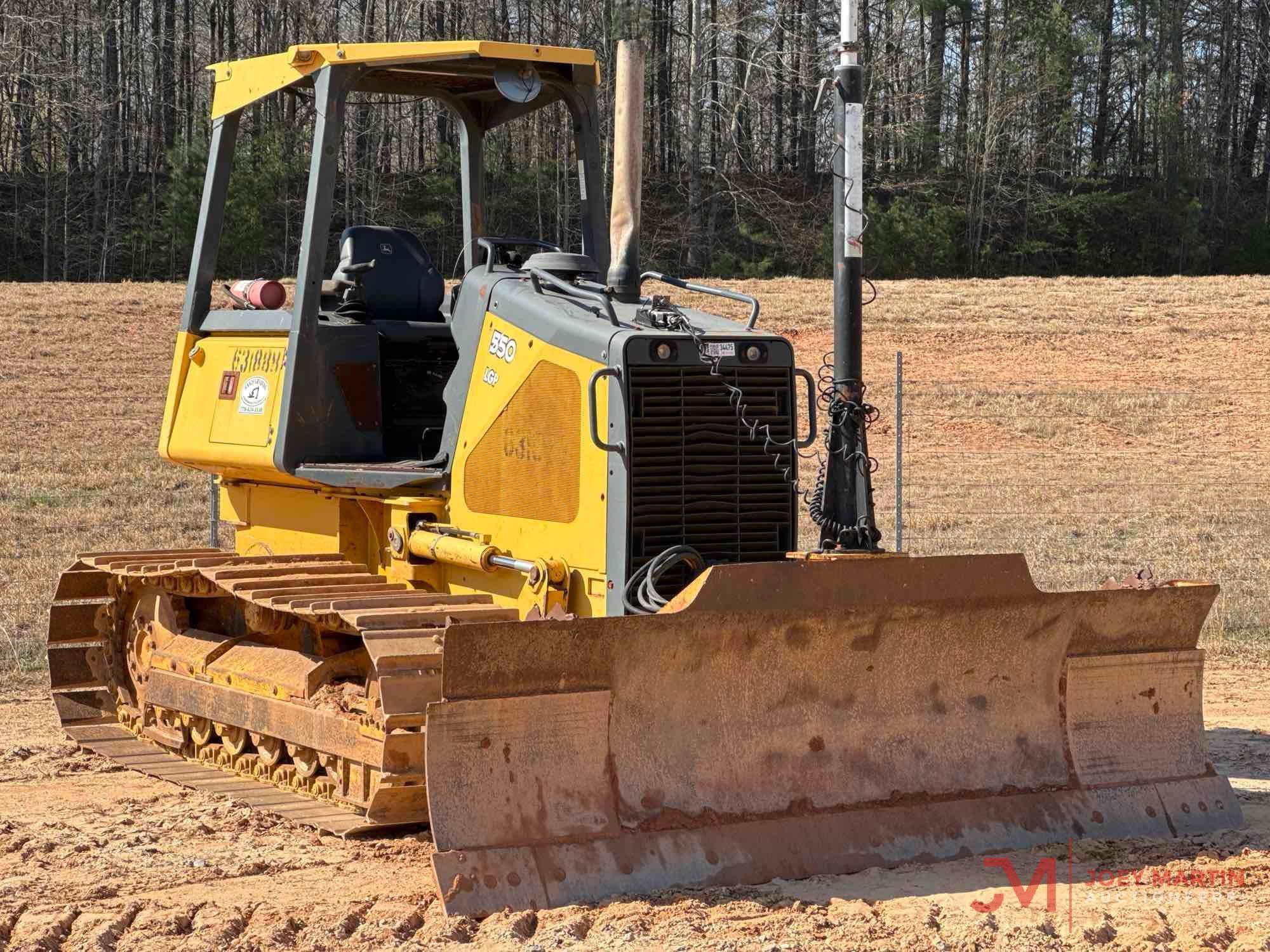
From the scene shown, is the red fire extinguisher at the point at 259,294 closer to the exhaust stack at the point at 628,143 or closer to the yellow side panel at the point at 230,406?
the yellow side panel at the point at 230,406

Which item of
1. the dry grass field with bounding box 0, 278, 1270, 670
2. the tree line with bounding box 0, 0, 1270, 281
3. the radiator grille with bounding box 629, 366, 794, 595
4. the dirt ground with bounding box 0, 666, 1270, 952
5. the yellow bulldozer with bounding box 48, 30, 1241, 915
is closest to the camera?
the dirt ground with bounding box 0, 666, 1270, 952

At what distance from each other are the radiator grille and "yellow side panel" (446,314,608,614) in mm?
158

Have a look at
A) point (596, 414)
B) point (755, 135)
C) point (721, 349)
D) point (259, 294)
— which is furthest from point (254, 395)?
point (755, 135)

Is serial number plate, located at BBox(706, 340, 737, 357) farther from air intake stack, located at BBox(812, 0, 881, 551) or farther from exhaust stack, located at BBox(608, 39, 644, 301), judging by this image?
air intake stack, located at BBox(812, 0, 881, 551)

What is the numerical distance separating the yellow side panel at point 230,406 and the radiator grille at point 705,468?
7.00ft

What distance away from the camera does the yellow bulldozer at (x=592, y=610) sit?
19.6 feet

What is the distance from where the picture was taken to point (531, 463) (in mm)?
6895

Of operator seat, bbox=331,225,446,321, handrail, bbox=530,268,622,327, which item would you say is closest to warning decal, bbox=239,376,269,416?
operator seat, bbox=331,225,446,321

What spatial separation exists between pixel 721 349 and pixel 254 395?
2638 millimetres

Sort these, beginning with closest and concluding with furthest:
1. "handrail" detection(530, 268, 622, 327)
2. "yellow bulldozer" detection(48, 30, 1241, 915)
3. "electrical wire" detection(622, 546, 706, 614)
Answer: "yellow bulldozer" detection(48, 30, 1241, 915)
"electrical wire" detection(622, 546, 706, 614)
"handrail" detection(530, 268, 622, 327)

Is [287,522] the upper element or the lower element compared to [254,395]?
lower

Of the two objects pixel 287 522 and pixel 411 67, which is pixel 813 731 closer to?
pixel 287 522

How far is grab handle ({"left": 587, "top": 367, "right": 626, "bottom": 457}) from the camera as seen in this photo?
6.39 metres

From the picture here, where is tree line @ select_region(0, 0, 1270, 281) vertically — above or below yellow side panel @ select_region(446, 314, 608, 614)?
above
